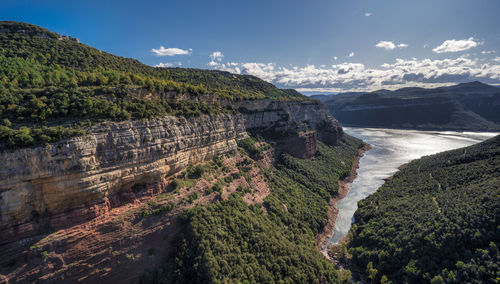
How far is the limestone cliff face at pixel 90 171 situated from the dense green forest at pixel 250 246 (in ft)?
28.3

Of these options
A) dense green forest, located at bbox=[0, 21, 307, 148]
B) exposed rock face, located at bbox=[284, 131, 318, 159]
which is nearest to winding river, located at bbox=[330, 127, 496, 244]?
exposed rock face, located at bbox=[284, 131, 318, 159]

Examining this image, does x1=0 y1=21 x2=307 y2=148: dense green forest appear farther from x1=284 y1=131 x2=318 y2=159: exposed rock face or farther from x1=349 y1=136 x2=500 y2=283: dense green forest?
x1=349 y1=136 x2=500 y2=283: dense green forest

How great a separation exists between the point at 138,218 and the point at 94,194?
5.95 metres

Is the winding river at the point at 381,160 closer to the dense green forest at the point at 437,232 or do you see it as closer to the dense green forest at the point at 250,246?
the dense green forest at the point at 437,232

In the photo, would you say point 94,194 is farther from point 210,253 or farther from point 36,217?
point 210,253

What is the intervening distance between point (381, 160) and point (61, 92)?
123235mm

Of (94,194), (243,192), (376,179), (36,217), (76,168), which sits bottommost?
(376,179)

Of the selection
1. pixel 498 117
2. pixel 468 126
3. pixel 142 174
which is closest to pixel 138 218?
pixel 142 174

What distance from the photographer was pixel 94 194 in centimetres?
2411

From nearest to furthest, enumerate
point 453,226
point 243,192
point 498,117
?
point 453,226 < point 243,192 < point 498,117

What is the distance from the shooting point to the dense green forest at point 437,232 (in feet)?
98.5

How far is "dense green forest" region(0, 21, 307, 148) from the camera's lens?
925 inches

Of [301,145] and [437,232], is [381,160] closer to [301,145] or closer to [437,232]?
[301,145]

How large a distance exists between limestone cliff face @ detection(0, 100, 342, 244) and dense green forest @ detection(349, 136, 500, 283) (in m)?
37.5
